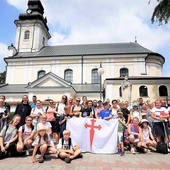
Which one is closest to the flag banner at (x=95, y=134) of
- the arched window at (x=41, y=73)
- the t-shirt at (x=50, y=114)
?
the t-shirt at (x=50, y=114)

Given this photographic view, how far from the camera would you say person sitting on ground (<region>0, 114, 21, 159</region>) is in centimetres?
531

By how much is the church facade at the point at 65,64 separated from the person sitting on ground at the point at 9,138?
58.5 feet

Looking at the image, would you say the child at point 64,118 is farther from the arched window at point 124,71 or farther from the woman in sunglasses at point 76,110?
the arched window at point 124,71

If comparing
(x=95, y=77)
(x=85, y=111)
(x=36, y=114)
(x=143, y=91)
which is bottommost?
(x=36, y=114)

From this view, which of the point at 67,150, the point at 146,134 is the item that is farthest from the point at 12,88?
the point at 146,134

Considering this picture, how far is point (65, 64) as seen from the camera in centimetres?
3120

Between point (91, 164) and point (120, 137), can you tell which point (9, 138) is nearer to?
point (91, 164)

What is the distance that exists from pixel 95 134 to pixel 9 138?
288 centimetres

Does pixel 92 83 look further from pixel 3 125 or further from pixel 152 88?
pixel 3 125

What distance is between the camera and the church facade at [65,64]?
85.5 feet

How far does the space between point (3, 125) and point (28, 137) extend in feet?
3.46

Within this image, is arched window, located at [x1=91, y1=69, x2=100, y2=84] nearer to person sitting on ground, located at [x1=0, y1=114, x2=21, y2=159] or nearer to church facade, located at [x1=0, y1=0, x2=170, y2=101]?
church facade, located at [x1=0, y1=0, x2=170, y2=101]

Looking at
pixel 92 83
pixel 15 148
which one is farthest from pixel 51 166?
pixel 92 83

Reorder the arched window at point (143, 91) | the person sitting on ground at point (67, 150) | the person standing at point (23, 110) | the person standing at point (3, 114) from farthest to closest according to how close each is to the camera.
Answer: the arched window at point (143, 91)
the person standing at point (23, 110)
the person standing at point (3, 114)
the person sitting on ground at point (67, 150)
